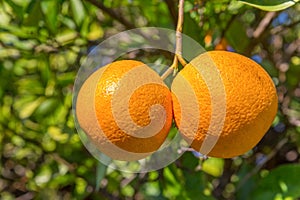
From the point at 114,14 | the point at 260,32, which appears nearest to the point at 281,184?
the point at 260,32

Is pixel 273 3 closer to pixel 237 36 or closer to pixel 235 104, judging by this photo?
pixel 235 104

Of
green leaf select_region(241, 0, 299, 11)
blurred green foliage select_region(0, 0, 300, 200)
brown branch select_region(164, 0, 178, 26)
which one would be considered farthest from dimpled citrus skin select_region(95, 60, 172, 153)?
brown branch select_region(164, 0, 178, 26)

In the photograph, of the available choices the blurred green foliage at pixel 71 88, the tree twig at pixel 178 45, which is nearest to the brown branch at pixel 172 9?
the blurred green foliage at pixel 71 88

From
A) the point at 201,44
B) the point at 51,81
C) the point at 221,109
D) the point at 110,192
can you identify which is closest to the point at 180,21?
the point at 221,109

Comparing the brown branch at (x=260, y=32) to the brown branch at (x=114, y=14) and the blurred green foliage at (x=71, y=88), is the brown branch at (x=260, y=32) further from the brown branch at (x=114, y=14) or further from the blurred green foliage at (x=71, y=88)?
Result: the brown branch at (x=114, y=14)

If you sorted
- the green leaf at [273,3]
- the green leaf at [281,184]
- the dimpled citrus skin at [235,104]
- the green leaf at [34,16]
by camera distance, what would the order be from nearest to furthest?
the dimpled citrus skin at [235,104] → the green leaf at [273,3] → the green leaf at [281,184] → the green leaf at [34,16]

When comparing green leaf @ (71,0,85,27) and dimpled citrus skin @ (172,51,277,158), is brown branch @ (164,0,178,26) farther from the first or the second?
dimpled citrus skin @ (172,51,277,158)
